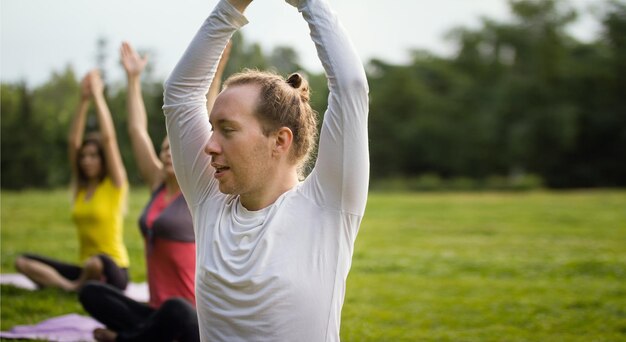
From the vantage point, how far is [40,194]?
64.5ft

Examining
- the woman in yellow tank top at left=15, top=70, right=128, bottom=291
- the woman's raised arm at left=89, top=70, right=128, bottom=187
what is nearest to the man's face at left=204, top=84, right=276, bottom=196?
the woman's raised arm at left=89, top=70, right=128, bottom=187

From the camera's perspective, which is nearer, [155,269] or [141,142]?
[155,269]

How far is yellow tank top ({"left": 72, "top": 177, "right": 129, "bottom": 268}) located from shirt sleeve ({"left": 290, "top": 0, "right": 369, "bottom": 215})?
4.78 m

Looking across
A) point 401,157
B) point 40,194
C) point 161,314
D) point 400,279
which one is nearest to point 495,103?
point 401,157

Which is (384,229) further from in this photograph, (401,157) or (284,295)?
(401,157)

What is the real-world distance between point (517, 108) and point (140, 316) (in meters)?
40.2

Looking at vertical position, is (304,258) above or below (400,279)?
above

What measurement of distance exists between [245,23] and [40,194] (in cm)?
1879

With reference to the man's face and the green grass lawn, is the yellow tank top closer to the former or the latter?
the green grass lawn

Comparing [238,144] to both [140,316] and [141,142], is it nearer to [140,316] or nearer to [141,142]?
[140,316]

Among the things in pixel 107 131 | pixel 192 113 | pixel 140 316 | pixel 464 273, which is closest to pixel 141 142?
pixel 140 316

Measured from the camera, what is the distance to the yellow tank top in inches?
257

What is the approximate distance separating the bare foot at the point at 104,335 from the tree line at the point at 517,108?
35548mm

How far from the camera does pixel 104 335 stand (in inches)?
175
